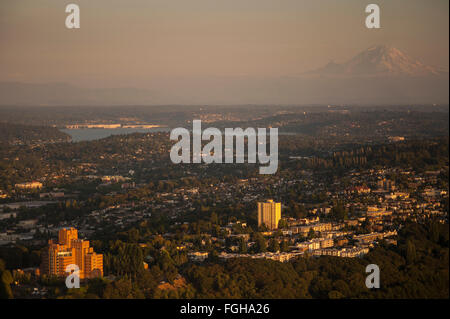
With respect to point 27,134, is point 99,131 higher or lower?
lower

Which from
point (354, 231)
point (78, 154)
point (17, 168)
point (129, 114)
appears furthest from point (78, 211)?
point (129, 114)

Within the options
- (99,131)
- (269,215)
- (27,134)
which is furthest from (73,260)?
(99,131)

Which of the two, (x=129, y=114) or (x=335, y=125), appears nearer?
(x=335, y=125)

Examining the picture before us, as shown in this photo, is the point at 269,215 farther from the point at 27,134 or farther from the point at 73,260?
the point at 27,134

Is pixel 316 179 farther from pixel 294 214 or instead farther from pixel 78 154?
pixel 78 154
